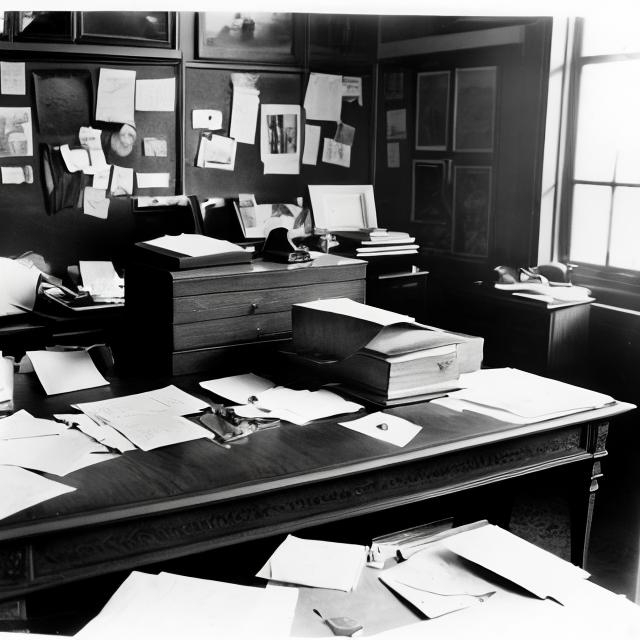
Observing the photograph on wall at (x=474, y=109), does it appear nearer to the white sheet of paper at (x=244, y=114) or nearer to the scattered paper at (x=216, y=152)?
the white sheet of paper at (x=244, y=114)

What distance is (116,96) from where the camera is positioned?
3.75m

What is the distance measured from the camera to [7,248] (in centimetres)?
360

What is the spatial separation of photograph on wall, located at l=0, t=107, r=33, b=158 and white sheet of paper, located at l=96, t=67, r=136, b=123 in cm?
32

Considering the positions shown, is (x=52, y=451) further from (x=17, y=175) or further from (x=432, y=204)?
(x=432, y=204)

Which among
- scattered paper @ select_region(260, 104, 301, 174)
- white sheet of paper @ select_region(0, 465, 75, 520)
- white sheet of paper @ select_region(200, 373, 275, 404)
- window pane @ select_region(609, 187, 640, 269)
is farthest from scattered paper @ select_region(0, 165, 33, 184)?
window pane @ select_region(609, 187, 640, 269)

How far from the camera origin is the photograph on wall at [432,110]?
167 inches

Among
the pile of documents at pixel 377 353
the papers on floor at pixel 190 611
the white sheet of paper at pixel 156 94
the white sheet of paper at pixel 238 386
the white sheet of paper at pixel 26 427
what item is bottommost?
the papers on floor at pixel 190 611

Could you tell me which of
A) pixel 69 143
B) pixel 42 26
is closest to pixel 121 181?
pixel 69 143

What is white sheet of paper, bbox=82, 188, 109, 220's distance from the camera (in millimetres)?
3746

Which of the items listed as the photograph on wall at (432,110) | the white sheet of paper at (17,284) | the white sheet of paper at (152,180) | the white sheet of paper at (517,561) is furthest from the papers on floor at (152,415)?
the photograph on wall at (432,110)

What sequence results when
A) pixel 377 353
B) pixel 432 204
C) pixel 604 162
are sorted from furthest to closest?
pixel 432 204, pixel 604 162, pixel 377 353

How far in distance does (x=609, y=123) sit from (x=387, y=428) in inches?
97.4

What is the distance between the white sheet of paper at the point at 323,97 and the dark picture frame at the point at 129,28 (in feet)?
2.54

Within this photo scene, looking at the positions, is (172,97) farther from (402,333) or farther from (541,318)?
(402,333)
